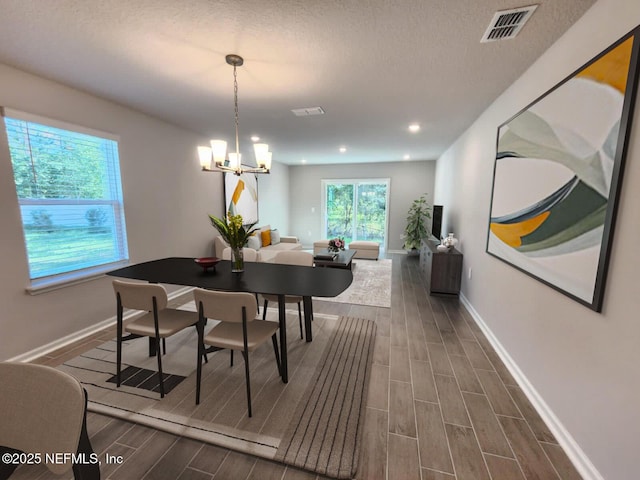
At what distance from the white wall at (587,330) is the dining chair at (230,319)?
1889 mm

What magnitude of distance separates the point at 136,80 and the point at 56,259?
6.23ft

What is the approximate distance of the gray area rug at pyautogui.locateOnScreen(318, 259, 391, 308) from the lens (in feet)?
12.8

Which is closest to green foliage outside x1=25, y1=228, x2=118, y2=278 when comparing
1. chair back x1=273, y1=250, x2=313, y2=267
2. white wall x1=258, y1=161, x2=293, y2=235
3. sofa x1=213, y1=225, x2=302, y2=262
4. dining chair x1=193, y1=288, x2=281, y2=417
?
dining chair x1=193, y1=288, x2=281, y2=417

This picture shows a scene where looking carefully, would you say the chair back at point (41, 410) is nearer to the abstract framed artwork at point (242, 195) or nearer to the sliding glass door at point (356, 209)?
the abstract framed artwork at point (242, 195)

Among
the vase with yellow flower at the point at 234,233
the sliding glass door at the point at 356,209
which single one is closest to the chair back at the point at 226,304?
the vase with yellow flower at the point at 234,233

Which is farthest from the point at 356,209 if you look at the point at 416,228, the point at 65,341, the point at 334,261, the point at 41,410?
the point at 41,410

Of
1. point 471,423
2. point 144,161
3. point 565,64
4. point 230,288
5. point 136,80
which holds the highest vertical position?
point 136,80

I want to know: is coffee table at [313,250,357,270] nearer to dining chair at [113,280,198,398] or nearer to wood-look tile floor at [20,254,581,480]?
wood-look tile floor at [20,254,581,480]

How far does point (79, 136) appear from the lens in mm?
2744

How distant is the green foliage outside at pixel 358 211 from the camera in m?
7.84

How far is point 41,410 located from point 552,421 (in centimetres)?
260

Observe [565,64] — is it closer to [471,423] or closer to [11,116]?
[471,423]

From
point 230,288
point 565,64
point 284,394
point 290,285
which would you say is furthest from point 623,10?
point 284,394

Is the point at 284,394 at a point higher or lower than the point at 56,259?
lower
